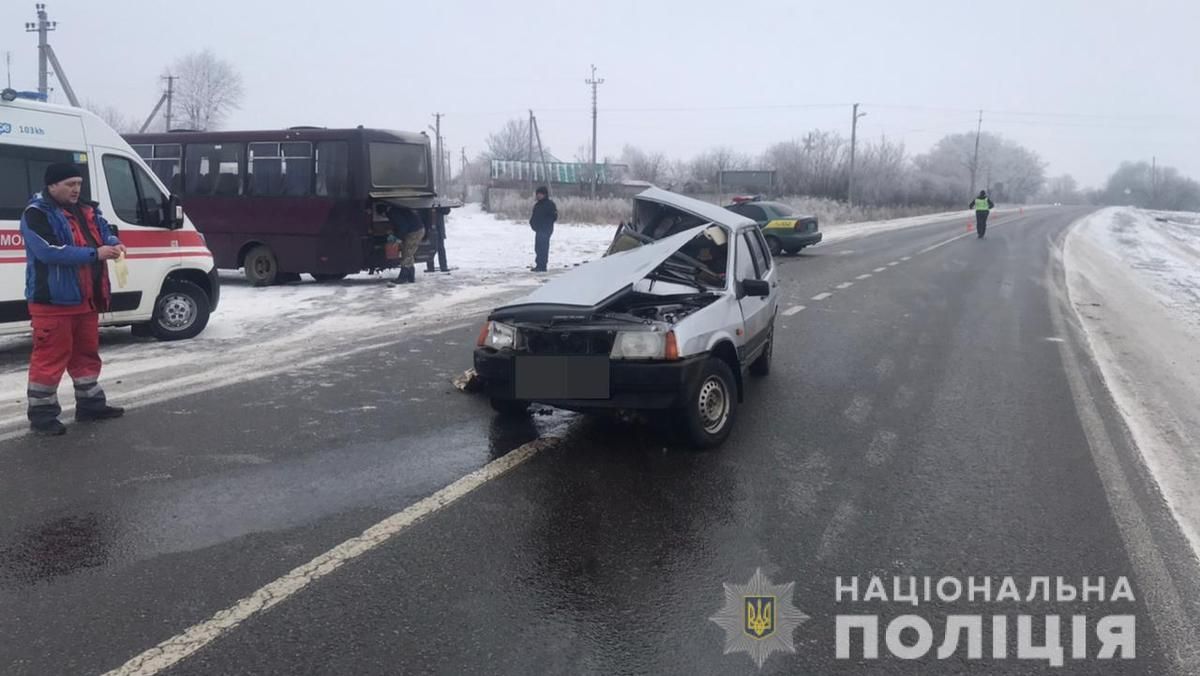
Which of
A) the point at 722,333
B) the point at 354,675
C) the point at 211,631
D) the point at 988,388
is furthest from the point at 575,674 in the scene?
the point at 988,388

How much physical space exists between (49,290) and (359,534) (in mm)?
3150

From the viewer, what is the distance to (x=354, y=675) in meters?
3.14

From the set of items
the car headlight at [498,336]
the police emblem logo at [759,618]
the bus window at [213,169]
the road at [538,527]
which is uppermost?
Answer: the bus window at [213,169]

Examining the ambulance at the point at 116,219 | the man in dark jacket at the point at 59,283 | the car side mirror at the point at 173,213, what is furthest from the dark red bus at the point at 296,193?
the man in dark jacket at the point at 59,283

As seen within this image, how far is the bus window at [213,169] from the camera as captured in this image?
1584cm

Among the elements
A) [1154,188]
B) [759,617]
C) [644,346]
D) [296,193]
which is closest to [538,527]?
[759,617]

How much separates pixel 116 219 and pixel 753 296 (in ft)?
21.9

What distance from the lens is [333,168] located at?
15273 mm

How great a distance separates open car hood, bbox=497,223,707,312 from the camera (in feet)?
19.8

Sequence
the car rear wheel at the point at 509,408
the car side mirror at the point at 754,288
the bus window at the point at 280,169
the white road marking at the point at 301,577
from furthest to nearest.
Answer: the bus window at the point at 280,169 < the car side mirror at the point at 754,288 < the car rear wheel at the point at 509,408 < the white road marking at the point at 301,577

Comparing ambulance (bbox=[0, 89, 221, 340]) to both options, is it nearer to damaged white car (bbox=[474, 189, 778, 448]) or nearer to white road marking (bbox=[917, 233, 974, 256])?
damaged white car (bbox=[474, 189, 778, 448])

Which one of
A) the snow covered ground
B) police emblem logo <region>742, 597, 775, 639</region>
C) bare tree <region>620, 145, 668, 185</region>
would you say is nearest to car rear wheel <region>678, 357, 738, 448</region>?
police emblem logo <region>742, 597, 775, 639</region>

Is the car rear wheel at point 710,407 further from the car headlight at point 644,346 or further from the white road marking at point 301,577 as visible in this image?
the white road marking at point 301,577

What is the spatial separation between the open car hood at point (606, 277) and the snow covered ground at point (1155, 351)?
3495 millimetres
